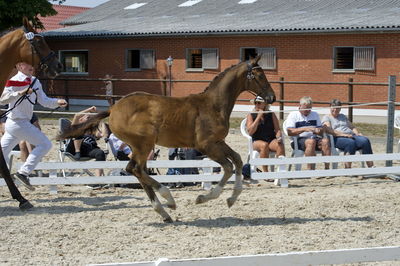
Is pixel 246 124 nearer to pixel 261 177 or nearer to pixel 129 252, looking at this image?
pixel 261 177

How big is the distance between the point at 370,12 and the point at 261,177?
19.1 metres

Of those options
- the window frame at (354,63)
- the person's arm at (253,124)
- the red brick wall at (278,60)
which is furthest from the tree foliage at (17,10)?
the person's arm at (253,124)

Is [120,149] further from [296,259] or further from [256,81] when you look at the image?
[296,259]

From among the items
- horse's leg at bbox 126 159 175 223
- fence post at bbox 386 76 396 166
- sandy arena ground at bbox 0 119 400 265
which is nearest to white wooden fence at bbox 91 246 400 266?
sandy arena ground at bbox 0 119 400 265

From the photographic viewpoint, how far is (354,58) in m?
26.8

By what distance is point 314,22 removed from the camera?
2792 cm

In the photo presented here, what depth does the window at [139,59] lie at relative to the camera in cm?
3206

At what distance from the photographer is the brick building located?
26.6m

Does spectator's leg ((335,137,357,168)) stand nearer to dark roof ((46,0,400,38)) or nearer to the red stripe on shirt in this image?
the red stripe on shirt

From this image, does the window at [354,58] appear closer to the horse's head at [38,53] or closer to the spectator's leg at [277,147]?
the spectator's leg at [277,147]

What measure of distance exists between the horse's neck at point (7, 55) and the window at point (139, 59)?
22635mm

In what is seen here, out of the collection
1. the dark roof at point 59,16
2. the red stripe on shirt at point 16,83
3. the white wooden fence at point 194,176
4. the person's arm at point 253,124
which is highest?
the dark roof at point 59,16

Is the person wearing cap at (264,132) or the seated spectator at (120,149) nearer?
the seated spectator at (120,149)

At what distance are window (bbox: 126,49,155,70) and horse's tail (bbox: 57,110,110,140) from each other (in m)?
23.0
